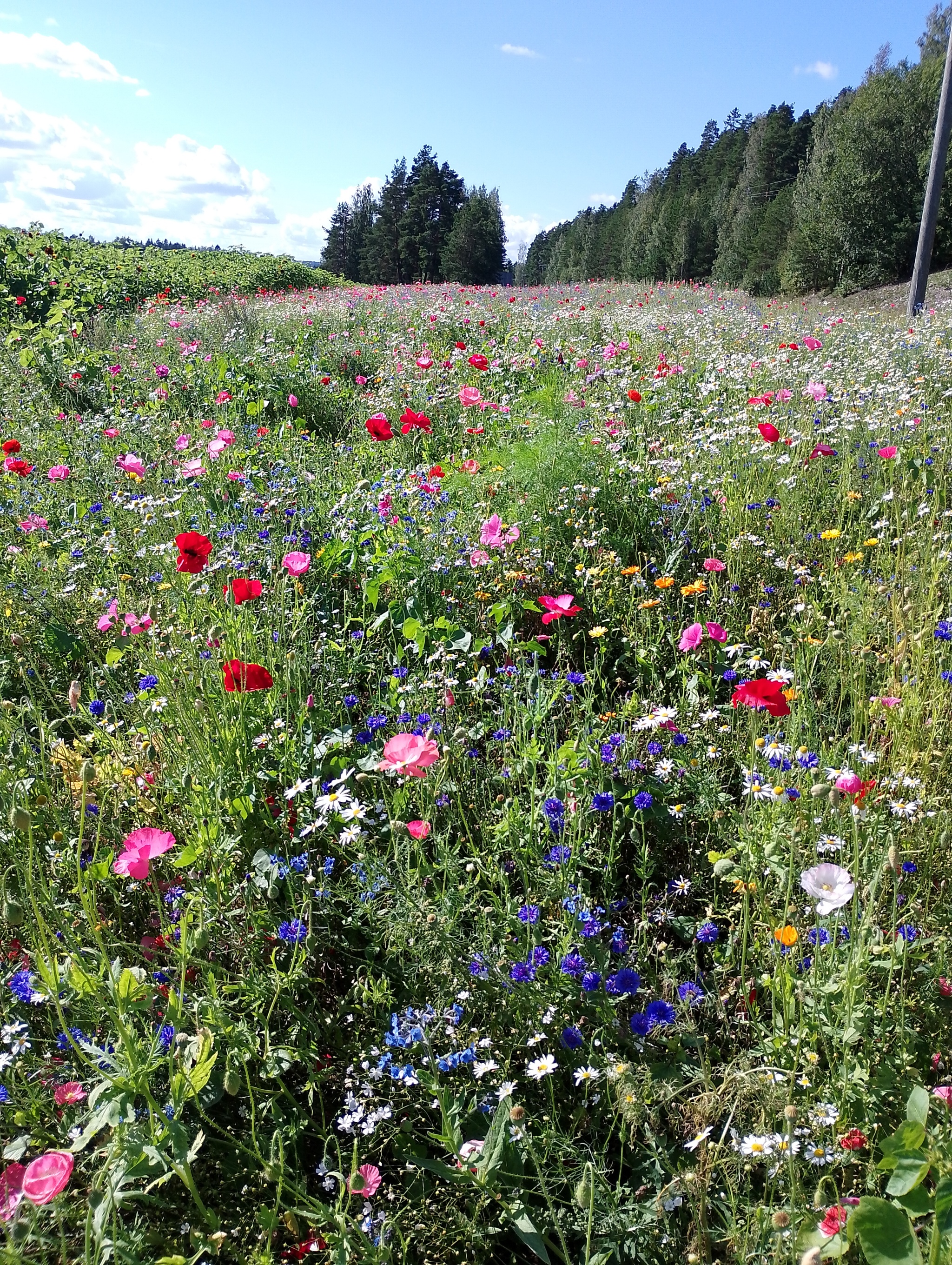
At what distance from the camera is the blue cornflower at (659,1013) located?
1.44 m

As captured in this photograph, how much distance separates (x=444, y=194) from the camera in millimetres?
40625

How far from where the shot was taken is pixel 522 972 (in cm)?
148

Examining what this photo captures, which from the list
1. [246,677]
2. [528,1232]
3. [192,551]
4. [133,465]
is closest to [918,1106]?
[528,1232]

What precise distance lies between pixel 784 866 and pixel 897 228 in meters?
25.9

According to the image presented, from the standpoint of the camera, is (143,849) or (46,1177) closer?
(46,1177)

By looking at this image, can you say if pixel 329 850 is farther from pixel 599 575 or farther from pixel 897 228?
pixel 897 228

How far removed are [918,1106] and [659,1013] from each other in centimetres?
52

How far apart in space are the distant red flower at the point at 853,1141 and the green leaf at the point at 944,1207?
1.05 feet

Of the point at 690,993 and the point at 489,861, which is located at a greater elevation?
the point at 489,861

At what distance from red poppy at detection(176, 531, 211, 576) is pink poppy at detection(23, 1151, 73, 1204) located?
1.29 meters

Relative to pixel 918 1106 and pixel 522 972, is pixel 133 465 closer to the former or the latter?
pixel 522 972

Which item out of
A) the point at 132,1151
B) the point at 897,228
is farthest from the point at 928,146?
the point at 132,1151

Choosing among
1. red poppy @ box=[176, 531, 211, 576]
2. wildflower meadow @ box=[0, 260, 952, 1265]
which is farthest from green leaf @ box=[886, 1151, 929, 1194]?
red poppy @ box=[176, 531, 211, 576]

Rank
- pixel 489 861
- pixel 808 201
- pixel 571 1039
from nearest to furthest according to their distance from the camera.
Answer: pixel 571 1039 < pixel 489 861 < pixel 808 201
